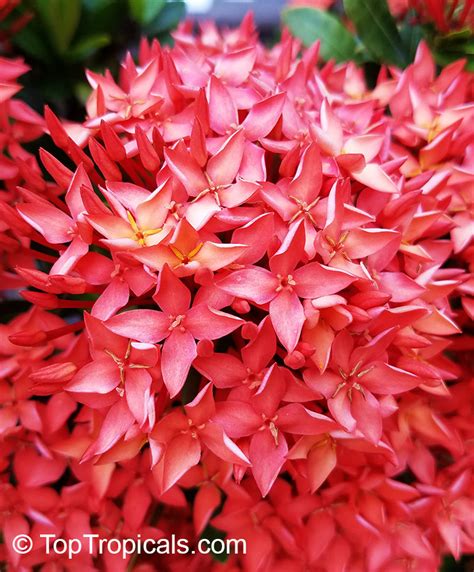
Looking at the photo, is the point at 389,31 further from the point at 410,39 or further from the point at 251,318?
the point at 251,318

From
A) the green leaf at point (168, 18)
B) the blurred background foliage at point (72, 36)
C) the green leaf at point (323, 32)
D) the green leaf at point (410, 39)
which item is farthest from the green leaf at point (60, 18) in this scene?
the green leaf at point (410, 39)

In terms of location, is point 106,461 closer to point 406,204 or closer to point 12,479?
point 12,479

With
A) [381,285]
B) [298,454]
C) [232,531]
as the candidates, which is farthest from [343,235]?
[232,531]

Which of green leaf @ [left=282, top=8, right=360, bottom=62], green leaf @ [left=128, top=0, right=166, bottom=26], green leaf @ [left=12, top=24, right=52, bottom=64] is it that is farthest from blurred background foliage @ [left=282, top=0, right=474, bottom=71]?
green leaf @ [left=12, top=24, right=52, bottom=64]

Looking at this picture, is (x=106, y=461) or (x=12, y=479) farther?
(x=12, y=479)

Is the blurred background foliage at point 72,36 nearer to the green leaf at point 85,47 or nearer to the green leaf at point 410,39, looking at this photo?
the green leaf at point 85,47

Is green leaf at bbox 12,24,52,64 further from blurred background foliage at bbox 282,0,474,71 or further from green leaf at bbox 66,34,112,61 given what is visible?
blurred background foliage at bbox 282,0,474,71

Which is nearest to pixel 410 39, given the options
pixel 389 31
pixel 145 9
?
pixel 389 31
